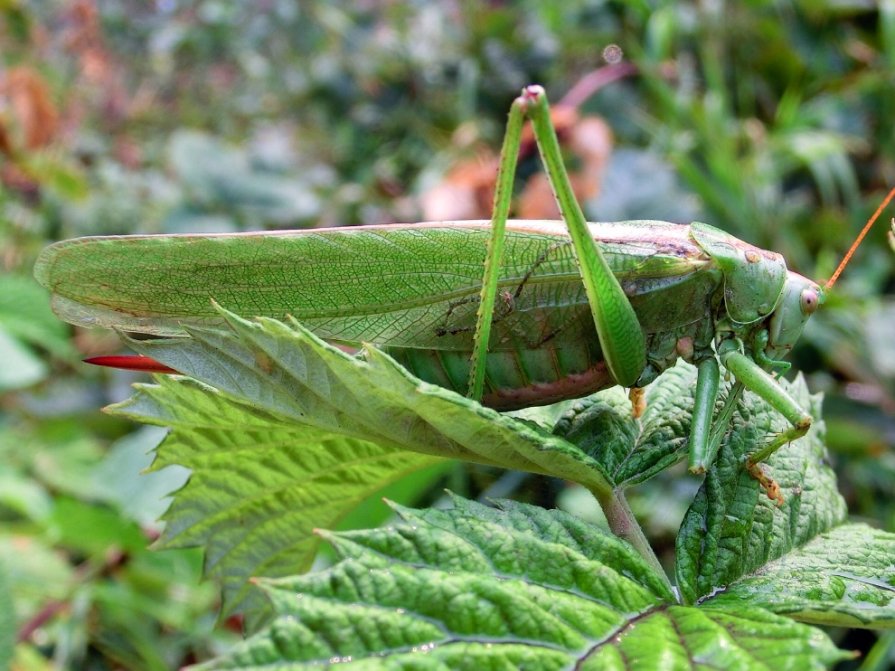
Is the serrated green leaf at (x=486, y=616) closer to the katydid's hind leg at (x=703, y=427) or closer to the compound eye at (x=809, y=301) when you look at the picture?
the katydid's hind leg at (x=703, y=427)

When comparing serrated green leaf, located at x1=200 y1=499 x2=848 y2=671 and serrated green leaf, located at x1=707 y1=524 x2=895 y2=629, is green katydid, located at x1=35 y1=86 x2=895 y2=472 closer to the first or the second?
serrated green leaf, located at x1=707 y1=524 x2=895 y2=629

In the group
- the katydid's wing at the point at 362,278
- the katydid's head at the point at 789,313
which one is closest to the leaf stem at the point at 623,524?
the katydid's wing at the point at 362,278

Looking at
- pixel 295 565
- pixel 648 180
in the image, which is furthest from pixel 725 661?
pixel 648 180

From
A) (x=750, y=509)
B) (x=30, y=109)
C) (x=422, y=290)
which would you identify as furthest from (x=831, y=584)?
(x=30, y=109)

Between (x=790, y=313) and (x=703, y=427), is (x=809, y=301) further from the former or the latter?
Answer: (x=703, y=427)

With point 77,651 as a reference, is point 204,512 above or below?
above

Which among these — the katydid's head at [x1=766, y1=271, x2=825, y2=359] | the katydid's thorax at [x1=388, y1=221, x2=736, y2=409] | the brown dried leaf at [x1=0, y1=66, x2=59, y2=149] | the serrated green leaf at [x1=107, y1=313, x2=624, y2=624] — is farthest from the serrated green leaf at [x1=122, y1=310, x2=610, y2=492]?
the brown dried leaf at [x1=0, y1=66, x2=59, y2=149]

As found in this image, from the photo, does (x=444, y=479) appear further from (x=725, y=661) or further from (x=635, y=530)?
(x=725, y=661)
